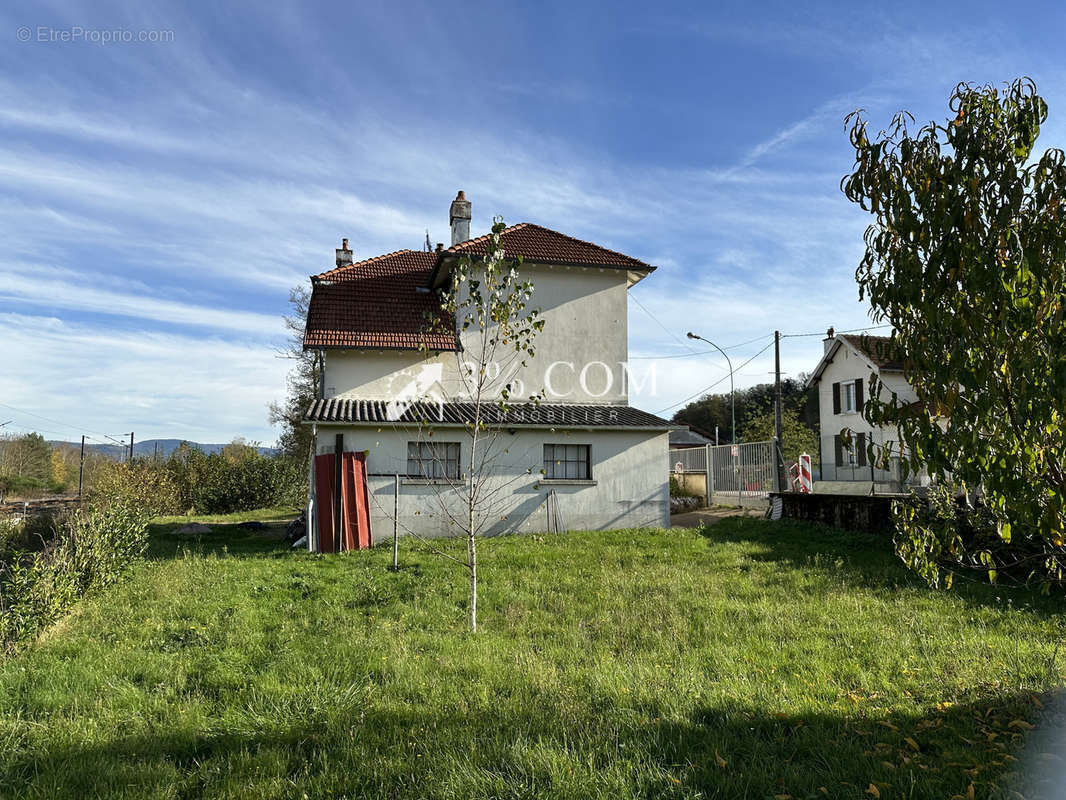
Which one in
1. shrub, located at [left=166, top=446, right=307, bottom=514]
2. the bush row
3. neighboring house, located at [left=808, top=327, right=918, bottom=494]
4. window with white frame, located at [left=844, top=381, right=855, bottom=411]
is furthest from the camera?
window with white frame, located at [left=844, top=381, right=855, bottom=411]

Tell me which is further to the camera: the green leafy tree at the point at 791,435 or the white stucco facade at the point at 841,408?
the green leafy tree at the point at 791,435

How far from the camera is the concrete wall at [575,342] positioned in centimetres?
1955

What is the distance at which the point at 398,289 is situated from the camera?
2066 cm

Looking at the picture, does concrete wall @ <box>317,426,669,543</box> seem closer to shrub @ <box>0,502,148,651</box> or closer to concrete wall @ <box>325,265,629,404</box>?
concrete wall @ <box>325,265,629,404</box>

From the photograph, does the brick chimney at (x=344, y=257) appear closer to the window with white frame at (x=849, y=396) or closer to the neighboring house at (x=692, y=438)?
the window with white frame at (x=849, y=396)

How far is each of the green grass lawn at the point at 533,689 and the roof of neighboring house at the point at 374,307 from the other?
822 cm

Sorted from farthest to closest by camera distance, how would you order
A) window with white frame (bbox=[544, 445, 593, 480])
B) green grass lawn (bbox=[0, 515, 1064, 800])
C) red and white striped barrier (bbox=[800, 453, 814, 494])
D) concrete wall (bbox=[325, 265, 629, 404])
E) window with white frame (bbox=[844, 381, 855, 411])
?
window with white frame (bbox=[844, 381, 855, 411])
red and white striped barrier (bbox=[800, 453, 814, 494])
concrete wall (bbox=[325, 265, 629, 404])
window with white frame (bbox=[544, 445, 593, 480])
green grass lawn (bbox=[0, 515, 1064, 800])

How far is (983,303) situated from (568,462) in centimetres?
1439

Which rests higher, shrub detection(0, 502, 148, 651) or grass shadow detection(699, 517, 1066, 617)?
shrub detection(0, 502, 148, 651)

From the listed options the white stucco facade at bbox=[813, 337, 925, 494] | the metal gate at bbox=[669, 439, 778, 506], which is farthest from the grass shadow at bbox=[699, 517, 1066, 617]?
the white stucco facade at bbox=[813, 337, 925, 494]

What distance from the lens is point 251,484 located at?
31422 millimetres

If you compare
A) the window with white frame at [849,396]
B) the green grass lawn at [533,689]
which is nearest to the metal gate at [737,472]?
the green grass lawn at [533,689]

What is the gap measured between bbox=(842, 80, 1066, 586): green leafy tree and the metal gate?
1905 centimetres

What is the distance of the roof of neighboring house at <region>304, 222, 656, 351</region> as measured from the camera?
59.9 feet
